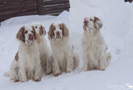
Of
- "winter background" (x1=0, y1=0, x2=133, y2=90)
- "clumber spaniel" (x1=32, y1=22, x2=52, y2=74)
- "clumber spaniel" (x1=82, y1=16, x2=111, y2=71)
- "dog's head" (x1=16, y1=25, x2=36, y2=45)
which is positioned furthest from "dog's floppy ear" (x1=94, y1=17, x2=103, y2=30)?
"dog's head" (x1=16, y1=25, x2=36, y2=45)

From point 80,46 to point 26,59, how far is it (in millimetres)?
2111

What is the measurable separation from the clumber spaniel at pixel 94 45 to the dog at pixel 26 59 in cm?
112

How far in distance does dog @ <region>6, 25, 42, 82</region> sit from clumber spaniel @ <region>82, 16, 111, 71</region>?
112cm

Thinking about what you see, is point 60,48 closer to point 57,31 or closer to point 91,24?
Result: point 57,31

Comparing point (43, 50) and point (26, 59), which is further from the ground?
point (43, 50)

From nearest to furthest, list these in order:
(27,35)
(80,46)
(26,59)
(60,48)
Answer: (27,35) < (26,59) < (60,48) < (80,46)

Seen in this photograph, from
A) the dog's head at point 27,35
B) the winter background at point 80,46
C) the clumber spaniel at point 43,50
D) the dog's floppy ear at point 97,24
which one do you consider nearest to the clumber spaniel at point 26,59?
the dog's head at point 27,35

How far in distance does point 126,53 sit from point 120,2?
3753mm

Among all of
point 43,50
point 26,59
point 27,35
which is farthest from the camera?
point 43,50

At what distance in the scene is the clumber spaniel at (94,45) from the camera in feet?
15.8

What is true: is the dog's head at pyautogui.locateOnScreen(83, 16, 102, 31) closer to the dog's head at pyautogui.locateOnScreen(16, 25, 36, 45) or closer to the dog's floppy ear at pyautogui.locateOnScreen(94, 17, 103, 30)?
the dog's floppy ear at pyautogui.locateOnScreen(94, 17, 103, 30)

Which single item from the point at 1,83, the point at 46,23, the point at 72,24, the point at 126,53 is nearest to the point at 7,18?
the point at 46,23

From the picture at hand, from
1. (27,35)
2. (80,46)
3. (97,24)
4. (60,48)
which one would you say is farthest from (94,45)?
(80,46)

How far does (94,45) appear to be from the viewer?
194 inches
